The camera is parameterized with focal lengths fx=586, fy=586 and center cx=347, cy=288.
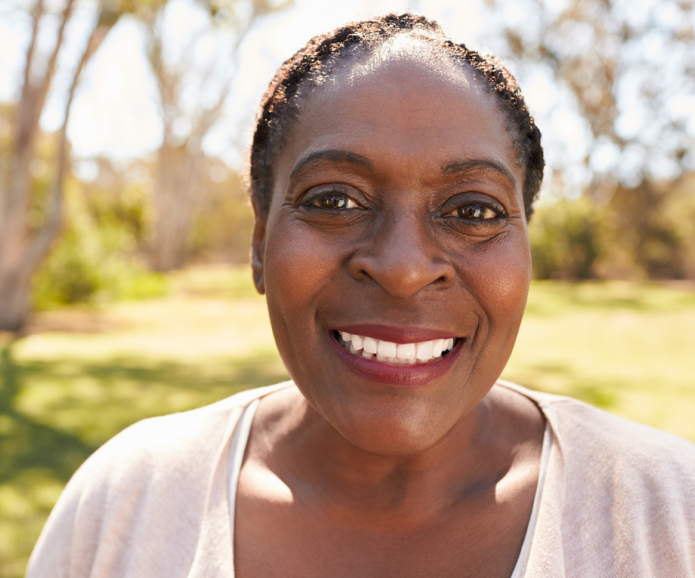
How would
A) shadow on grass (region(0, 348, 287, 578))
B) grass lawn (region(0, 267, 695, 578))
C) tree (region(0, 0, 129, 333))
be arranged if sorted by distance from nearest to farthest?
shadow on grass (region(0, 348, 287, 578)) → grass lawn (region(0, 267, 695, 578)) → tree (region(0, 0, 129, 333))

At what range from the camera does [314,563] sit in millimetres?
1428

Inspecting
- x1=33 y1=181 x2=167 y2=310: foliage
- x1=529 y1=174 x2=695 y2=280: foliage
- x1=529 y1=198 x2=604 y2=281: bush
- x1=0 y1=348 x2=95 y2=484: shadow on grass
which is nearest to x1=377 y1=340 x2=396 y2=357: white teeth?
x1=0 y1=348 x2=95 y2=484: shadow on grass

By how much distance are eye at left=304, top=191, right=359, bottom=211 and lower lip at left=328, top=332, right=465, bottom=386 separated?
311mm

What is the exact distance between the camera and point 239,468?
1579 mm

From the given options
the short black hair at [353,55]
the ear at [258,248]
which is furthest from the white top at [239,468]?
the short black hair at [353,55]

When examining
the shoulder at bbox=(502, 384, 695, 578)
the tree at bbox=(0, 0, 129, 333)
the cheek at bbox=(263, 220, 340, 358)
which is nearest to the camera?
the shoulder at bbox=(502, 384, 695, 578)

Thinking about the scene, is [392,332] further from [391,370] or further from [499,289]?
[499,289]

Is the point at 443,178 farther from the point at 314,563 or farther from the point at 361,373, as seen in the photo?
the point at 314,563

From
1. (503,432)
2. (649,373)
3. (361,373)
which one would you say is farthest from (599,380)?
(361,373)

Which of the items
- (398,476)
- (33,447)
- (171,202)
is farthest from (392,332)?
(171,202)

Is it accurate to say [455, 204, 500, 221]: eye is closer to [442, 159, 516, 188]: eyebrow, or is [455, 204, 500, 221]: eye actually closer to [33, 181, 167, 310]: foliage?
[442, 159, 516, 188]: eyebrow

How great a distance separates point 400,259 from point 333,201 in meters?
0.24

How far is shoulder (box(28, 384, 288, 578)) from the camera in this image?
1430mm

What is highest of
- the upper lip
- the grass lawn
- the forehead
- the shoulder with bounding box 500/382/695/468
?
the forehead
